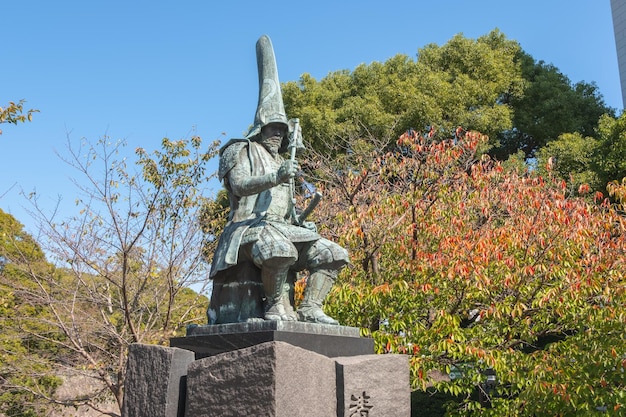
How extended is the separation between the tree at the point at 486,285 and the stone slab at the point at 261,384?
3.52m

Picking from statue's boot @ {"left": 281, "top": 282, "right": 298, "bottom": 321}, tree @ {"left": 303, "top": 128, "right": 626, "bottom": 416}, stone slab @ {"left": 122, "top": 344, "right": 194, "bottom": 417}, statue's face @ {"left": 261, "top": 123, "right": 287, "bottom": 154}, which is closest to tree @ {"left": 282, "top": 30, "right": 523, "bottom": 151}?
tree @ {"left": 303, "top": 128, "right": 626, "bottom": 416}

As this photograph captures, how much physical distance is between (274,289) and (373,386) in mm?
940

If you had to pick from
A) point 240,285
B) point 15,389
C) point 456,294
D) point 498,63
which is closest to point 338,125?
point 498,63

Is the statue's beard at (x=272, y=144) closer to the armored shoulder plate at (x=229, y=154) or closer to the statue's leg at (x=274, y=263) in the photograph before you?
the armored shoulder plate at (x=229, y=154)

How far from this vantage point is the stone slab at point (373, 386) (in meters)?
3.92

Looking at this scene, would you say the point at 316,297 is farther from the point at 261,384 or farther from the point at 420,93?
the point at 420,93

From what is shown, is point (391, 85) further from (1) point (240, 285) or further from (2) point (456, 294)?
(1) point (240, 285)

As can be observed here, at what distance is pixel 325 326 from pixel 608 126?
12936 millimetres

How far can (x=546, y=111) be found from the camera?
1819 cm

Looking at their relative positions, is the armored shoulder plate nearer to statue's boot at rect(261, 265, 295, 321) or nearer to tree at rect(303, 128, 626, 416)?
statue's boot at rect(261, 265, 295, 321)

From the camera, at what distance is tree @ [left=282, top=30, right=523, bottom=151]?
1596 cm

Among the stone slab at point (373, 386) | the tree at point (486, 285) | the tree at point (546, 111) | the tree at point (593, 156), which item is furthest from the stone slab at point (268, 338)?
the tree at point (546, 111)

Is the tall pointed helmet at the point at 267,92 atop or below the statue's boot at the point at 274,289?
atop

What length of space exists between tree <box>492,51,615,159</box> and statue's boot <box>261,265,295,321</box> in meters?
14.9
